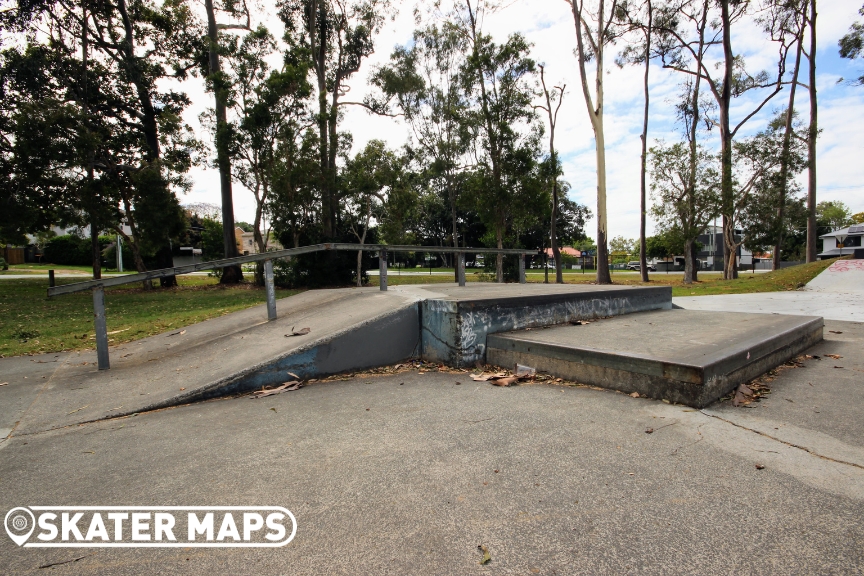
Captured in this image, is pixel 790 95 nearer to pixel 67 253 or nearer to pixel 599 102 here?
pixel 599 102

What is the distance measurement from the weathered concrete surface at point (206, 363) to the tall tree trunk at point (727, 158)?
68.9 ft

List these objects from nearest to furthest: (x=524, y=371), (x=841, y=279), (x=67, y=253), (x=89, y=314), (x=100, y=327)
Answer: (x=524, y=371) < (x=100, y=327) < (x=89, y=314) < (x=841, y=279) < (x=67, y=253)

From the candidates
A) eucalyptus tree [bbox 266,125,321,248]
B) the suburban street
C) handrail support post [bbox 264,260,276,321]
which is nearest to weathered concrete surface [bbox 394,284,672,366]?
the suburban street

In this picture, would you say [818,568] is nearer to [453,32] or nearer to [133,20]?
[453,32]

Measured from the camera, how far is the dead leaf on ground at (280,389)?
3586 millimetres

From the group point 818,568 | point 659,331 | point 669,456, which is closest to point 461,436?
point 669,456

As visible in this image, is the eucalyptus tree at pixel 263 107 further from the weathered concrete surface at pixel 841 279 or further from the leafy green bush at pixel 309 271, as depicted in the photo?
the weathered concrete surface at pixel 841 279

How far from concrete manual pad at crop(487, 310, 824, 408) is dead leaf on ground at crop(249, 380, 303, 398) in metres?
1.81

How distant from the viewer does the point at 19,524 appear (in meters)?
1.83

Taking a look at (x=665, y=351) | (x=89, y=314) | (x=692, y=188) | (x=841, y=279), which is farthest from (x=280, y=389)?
(x=692, y=188)

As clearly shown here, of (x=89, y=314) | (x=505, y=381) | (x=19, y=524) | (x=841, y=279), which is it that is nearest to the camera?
(x=19, y=524)

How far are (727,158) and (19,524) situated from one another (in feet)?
82.7

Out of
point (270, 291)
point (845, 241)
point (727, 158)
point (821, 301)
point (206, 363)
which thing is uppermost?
point (727, 158)

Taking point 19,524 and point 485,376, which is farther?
point 485,376
